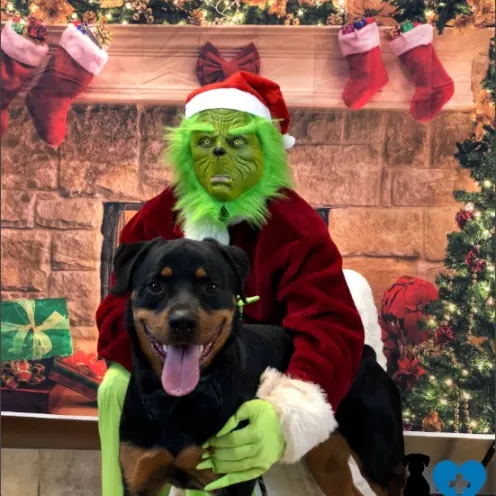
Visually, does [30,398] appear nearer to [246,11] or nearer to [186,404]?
[186,404]

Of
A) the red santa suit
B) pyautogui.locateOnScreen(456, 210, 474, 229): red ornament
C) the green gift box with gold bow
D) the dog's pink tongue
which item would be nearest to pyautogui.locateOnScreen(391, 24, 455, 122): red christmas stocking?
pyautogui.locateOnScreen(456, 210, 474, 229): red ornament

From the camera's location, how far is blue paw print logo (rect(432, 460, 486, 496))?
2.47 metres

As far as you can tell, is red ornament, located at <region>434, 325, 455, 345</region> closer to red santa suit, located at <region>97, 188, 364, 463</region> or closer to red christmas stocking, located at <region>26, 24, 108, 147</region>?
red santa suit, located at <region>97, 188, 364, 463</region>

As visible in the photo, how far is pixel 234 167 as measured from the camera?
6.07 feet

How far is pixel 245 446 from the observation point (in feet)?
5.07

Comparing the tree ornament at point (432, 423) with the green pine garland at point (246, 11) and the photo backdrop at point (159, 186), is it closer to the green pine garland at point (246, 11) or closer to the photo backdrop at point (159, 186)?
the photo backdrop at point (159, 186)

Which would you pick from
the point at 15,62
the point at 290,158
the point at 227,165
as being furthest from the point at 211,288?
the point at 15,62

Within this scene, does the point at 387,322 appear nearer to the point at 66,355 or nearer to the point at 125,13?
the point at 66,355

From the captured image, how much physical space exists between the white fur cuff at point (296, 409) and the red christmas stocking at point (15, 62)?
6.31 feet

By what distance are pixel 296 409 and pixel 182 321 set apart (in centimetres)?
41

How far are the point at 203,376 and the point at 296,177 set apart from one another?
5.14 ft

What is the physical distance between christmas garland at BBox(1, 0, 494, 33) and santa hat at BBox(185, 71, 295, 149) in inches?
38.8

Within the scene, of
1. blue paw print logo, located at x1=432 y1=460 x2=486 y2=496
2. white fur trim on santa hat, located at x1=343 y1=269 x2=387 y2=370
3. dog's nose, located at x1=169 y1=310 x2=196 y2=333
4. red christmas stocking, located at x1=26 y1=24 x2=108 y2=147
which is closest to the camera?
dog's nose, located at x1=169 y1=310 x2=196 y2=333

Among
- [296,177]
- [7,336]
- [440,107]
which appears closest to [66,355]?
[7,336]
